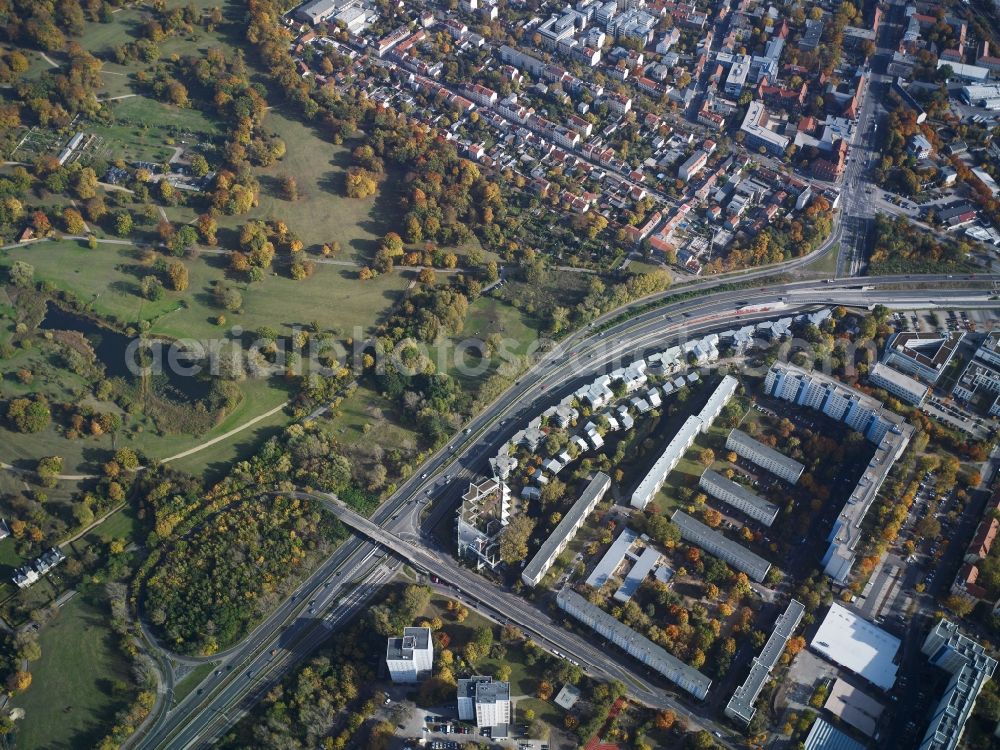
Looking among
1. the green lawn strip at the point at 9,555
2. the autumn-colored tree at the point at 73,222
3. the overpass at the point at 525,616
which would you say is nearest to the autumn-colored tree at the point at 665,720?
the overpass at the point at 525,616

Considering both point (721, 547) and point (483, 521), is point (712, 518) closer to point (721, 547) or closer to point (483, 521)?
point (721, 547)

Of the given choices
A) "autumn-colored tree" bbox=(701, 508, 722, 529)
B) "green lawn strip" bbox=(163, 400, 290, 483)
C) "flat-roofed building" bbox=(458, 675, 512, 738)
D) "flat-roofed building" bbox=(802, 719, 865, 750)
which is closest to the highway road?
"flat-roofed building" bbox=(458, 675, 512, 738)

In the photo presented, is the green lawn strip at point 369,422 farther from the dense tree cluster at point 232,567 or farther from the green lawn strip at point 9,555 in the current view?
the green lawn strip at point 9,555

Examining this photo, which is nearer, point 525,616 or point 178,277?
point 525,616

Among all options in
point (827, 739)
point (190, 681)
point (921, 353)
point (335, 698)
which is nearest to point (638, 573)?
point (827, 739)

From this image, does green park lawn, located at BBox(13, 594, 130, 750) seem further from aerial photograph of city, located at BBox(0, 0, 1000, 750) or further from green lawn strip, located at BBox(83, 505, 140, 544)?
green lawn strip, located at BBox(83, 505, 140, 544)

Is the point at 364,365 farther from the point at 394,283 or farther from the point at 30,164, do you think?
the point at 30,164
